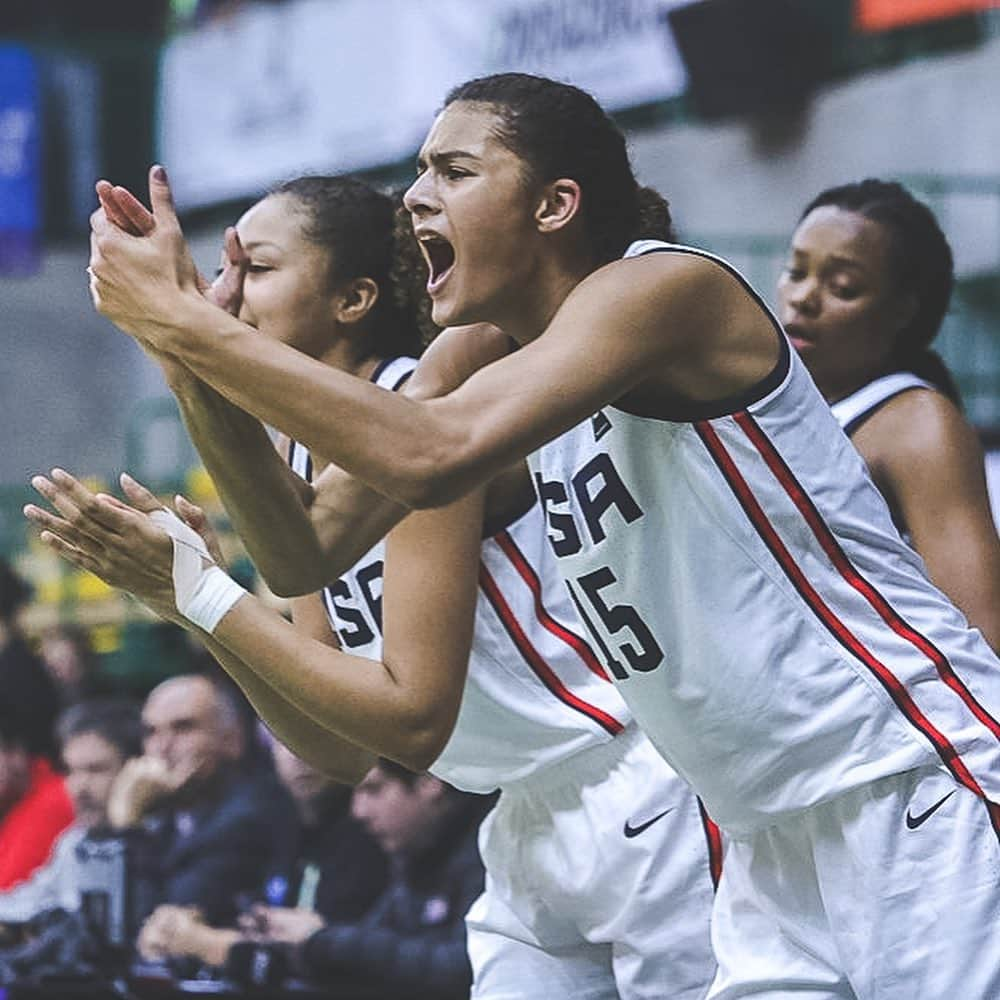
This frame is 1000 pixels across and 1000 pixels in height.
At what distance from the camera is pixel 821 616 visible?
2.83 m

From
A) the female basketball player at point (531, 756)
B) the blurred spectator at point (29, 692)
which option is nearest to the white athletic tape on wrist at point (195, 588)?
the female basketball player at point (531, 756)

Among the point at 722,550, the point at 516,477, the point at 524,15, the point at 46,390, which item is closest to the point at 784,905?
the point at 722,550

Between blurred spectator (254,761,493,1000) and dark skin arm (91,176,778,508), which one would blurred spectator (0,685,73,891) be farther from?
dark skin arm (91,176,778,508)

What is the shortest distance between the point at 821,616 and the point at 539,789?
0.87 m

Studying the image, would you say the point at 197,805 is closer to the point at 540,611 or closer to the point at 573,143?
the point at 540,611

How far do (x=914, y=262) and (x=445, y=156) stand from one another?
4.41 ft

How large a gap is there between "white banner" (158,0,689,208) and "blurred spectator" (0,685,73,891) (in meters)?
4.90

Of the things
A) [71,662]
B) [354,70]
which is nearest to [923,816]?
[71,662]

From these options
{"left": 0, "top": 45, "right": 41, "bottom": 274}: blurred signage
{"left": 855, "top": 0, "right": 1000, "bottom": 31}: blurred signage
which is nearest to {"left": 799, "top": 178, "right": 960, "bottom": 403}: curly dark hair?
{"left": 855, "top": 0, "right": 1000, "bottom": 31}: blurred signage

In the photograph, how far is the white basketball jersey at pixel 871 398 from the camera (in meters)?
3.52

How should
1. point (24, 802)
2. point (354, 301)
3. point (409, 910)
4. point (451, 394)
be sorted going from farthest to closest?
point (24, 802)
point (409, 910)
point (354, 301)
point (451, 394)

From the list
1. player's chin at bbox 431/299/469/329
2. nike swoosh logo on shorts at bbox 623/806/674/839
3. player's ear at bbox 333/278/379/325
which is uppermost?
player's chin at bbox 431/299/469/329

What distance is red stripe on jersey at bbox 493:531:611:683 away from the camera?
348 cm

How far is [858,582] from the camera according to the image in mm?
2848
